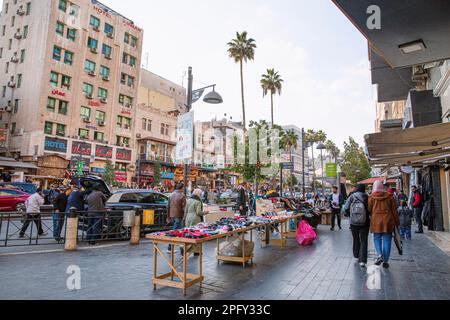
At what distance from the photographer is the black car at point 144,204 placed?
11.3 meters

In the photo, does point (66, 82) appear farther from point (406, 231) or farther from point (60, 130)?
point (406, 231)

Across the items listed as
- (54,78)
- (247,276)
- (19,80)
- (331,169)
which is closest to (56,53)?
(54,78)

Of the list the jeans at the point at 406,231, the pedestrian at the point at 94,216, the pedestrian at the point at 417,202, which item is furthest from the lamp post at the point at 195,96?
the pedestrian at the point at 417,202

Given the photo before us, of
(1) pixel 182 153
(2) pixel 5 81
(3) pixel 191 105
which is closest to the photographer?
(1) pixel 182 153

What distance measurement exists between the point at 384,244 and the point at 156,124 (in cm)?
4417

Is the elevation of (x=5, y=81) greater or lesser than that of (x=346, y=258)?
greater

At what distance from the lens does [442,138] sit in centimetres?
758

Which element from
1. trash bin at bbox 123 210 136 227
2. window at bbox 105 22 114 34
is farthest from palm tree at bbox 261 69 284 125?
trash bin at bbox 123 210 136 227

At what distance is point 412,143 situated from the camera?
7988mm

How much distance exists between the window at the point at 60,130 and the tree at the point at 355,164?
3732 cm
